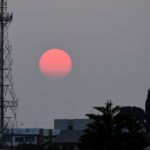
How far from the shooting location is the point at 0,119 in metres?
181

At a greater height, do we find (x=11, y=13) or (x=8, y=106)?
(x=11, y=13)

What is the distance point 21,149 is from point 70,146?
704 inches

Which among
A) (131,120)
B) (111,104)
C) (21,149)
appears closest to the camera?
(111,104)

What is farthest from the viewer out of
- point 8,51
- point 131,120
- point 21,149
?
point 21,149

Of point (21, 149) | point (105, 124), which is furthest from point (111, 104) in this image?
point (21, 149)

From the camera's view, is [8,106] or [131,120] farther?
[8,106]

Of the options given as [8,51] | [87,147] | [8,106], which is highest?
[8,51]

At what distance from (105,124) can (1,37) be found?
9474 cm

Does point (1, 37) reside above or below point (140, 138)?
above

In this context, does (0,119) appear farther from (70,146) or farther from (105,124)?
(105,124)

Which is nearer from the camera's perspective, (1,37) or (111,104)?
(111,104)

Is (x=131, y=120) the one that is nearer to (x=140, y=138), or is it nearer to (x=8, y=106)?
(x=140, y=138)

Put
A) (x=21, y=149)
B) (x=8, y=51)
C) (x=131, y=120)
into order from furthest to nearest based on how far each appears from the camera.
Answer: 1. (x=21, y=149)
2. (x=8, y=51)
3. (x=131, y=120)

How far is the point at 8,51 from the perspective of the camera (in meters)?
180
